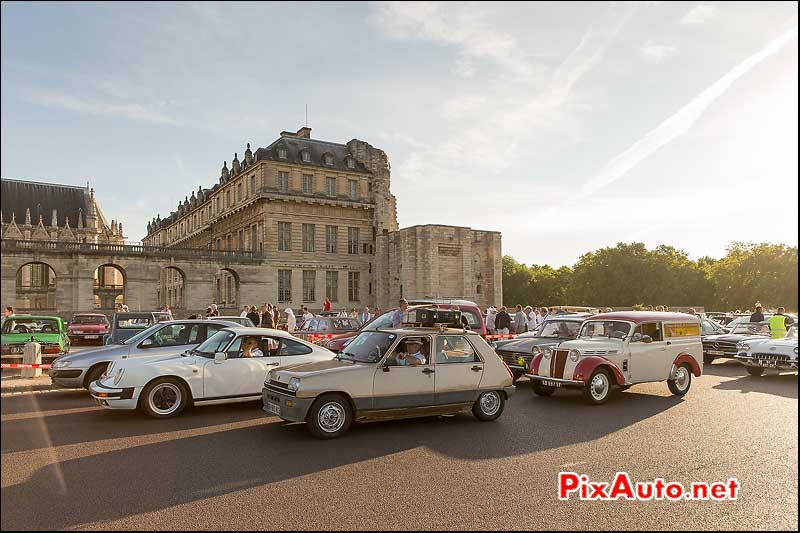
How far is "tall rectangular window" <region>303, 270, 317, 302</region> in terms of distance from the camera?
180ft

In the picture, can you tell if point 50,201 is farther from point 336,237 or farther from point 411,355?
point 411,355

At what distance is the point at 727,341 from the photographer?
19266 mm

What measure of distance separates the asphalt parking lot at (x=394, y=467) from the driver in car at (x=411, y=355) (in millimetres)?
1088

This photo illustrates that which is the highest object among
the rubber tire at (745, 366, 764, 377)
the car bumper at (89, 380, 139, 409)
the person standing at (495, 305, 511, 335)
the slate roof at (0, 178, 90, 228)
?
the slate roof at (0, 178, 90, 228)

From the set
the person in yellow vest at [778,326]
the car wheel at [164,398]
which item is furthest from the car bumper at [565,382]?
the car wheel at [164,398]

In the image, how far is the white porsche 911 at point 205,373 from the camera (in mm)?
10086

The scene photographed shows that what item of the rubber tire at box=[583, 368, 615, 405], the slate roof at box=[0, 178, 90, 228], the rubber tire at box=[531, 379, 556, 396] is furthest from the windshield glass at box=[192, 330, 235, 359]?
the slate roof at box=[0, 178, 90, 228]

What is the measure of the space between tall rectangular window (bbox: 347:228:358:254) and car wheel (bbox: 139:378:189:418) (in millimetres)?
47533

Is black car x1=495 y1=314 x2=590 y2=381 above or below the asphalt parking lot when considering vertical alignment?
above

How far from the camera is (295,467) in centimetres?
723

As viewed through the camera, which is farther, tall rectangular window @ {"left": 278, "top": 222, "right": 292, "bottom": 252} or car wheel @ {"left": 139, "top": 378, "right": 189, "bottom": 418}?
tall rectangular window @ {"left": 278, "top": 222, "right": 292, "bottom": 252}

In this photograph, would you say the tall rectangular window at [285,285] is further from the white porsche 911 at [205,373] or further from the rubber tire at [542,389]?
the white porsche 911 at [205,373]

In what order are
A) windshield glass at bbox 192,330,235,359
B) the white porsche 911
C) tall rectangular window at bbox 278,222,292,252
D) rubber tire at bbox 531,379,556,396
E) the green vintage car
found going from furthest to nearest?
tall rectangular window at bbox 278,222,292,252
the green vintage car
rubber tire at bbox 531,379,556,396
windshield glass at bbox 192,330,235,359
the white porsche 911

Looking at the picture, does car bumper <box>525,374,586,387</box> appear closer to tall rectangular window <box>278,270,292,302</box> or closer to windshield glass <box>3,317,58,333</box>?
windshield glass <box>3,317,58,333</box>
